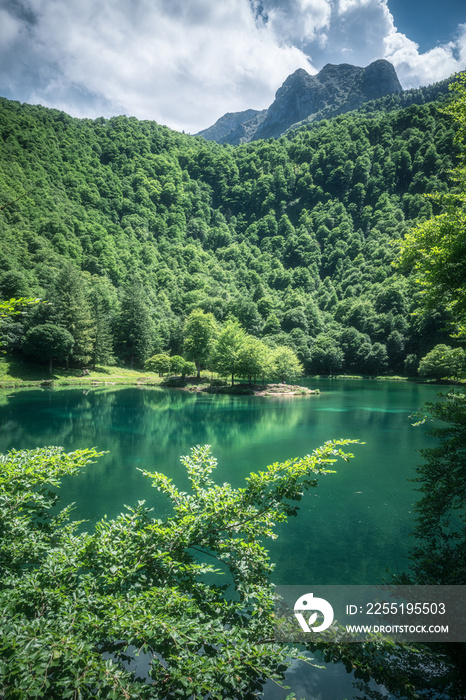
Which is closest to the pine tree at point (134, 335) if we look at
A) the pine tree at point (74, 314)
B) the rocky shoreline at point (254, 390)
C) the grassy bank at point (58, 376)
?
the grassy bank at point (58, 376)

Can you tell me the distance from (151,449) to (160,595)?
17907 millimetres

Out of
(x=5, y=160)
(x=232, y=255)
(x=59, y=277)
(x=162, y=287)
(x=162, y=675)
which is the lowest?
(x=162, y=675)

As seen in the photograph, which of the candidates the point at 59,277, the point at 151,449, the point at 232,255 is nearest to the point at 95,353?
the point at 59,277

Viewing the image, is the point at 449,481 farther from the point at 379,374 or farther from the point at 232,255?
the point at 232,255

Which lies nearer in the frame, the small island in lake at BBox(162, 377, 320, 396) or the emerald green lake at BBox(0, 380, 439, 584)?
the emerald green lake at BBox(0, 380, 439, 584)

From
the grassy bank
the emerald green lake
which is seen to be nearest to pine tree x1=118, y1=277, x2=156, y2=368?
the grassy bank

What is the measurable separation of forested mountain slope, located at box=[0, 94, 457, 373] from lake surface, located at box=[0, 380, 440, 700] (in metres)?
16.9

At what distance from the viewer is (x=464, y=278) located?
27.4 ft

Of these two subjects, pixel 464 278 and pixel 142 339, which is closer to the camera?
pixel 464 278

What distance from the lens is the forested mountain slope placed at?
76.0m

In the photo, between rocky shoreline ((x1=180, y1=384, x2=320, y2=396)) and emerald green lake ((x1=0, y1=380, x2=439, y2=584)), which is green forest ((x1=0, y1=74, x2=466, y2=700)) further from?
rocky shoreline ((x1=180, y1=384, x2=320, y2=396))

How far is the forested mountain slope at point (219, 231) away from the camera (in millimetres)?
76000

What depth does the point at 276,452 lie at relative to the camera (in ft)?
65.5

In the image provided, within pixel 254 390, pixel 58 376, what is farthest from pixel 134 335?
pixel 254 390
